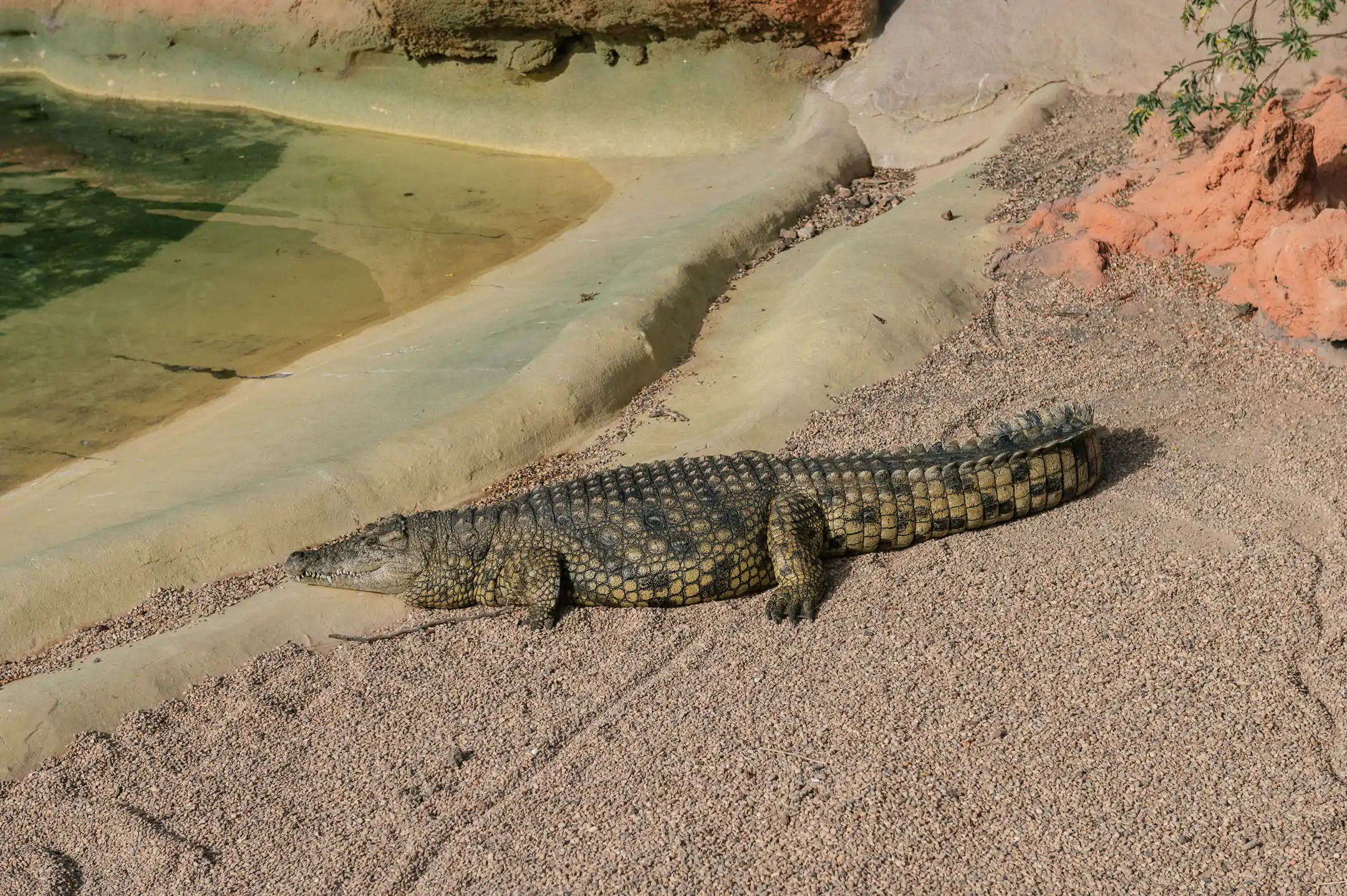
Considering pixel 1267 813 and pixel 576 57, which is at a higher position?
pixel 576 57

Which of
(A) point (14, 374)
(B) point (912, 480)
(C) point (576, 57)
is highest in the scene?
(C) point (576, 57)

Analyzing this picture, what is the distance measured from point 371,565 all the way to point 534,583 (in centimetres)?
81

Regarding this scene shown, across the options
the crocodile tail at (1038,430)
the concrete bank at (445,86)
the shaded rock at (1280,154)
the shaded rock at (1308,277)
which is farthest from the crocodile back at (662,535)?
the concrete bank at (445,86)

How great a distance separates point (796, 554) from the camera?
5.27 meters

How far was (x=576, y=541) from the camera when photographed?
17.8 feet

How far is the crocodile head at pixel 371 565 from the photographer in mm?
5605

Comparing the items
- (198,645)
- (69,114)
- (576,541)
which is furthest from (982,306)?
(69,114)

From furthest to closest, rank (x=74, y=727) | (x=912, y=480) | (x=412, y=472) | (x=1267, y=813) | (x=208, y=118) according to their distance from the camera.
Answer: (x=208, y=118) < (x=412, y=472) < (x=912, y=480) < (x=74, y=727) < (x=1267, y=813)

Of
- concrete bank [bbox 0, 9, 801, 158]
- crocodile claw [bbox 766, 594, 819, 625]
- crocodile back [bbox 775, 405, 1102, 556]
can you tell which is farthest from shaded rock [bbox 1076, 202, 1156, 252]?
concrete bank [bbox 0, 9, 801, 158]

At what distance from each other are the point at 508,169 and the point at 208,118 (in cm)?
408

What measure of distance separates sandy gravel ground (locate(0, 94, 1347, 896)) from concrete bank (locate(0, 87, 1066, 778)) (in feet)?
0.47

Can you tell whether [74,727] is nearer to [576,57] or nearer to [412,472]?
[412,472]

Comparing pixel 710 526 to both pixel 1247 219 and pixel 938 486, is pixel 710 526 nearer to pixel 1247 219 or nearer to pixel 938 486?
pixel 938 486

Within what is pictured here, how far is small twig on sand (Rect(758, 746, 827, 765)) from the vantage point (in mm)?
4266
